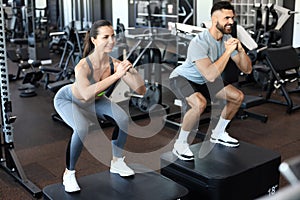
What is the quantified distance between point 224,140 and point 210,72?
55 cm

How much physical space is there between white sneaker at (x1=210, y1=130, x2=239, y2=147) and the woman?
0.83 m

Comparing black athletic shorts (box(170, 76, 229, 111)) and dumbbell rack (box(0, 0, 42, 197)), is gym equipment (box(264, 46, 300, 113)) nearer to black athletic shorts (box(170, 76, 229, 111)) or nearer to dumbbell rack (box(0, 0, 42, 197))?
Result: black athletic shorts (box(170, 76, 229, 111))

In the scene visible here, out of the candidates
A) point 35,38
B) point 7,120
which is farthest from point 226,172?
point 35,38

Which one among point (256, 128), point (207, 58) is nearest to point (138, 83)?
point (207, 58)

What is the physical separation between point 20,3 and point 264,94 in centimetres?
656

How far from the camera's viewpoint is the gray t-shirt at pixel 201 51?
8.80 feet

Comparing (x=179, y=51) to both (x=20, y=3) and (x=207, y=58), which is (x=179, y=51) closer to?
(x=207, y=58)

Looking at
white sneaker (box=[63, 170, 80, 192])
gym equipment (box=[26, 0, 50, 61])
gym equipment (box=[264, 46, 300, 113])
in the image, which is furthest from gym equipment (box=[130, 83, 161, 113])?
gym equipment (box=[26, 0, 50, 61])

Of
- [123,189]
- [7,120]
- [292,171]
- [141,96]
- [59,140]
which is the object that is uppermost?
[292,171]

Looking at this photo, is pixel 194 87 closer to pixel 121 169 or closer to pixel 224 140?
pixel 224 140

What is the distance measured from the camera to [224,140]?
288 cm

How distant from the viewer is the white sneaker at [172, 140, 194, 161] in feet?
8.51

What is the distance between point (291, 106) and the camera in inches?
186

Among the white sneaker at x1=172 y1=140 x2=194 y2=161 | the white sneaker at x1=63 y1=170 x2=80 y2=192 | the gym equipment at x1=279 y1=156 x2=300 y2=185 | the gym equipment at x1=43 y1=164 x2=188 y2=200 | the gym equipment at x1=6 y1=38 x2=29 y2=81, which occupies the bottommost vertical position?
the gym equipment at x1=43 y1=164 x2=188 y2=200
